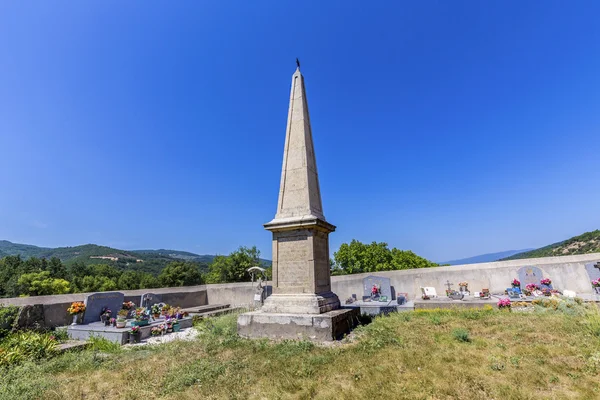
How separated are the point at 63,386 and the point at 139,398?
160 centimetres

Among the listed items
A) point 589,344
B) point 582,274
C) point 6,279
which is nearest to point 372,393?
point 589,344

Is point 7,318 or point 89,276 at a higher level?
point 89,276

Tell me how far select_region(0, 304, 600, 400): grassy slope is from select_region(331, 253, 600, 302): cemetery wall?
7805 millimetres

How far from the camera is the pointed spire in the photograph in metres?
8.09

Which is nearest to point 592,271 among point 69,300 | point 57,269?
point 69,300

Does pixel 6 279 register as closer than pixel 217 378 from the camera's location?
No

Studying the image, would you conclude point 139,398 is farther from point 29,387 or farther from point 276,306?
point 276,306

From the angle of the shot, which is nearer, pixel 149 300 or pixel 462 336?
pixel 462 336

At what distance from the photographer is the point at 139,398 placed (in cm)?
380

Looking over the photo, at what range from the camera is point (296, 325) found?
6.54 m

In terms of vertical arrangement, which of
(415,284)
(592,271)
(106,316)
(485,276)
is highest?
(592,271)

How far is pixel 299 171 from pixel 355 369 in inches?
214

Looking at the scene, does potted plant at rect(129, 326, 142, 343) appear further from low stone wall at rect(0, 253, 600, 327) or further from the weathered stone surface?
low stone wall at rect(0, 253, 600, 327)

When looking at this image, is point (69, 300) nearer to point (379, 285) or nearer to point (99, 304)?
point (99, 304)
